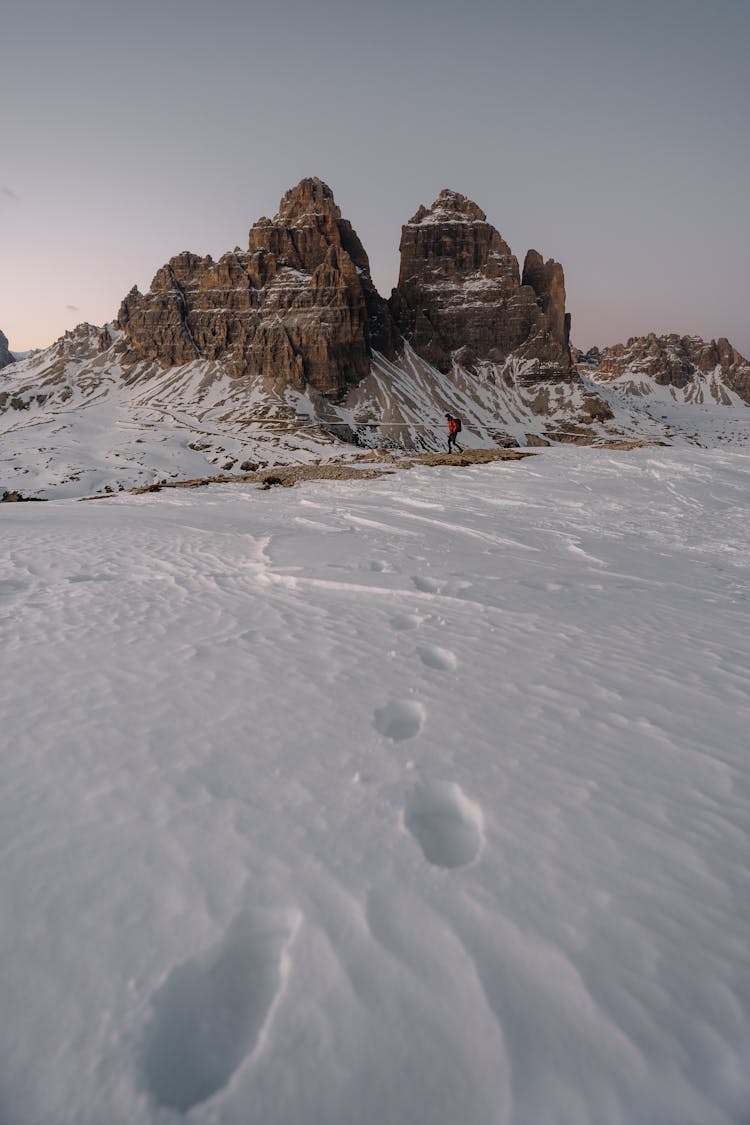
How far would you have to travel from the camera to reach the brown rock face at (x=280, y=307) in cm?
13638

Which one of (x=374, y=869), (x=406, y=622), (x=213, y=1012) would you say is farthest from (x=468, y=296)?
(x=213, y=1012)

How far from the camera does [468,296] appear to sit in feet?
544

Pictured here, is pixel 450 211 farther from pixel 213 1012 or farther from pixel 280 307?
pixel 213 1012

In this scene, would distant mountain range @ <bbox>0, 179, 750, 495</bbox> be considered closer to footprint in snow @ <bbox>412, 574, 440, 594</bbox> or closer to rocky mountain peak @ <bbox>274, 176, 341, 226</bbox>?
rocky mountain peak @ <bbox>274, 176, 341, 226</bbox>

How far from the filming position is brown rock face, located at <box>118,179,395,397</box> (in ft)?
447

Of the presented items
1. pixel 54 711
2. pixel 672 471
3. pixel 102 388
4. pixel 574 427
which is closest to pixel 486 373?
pixel 574 427

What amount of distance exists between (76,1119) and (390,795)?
4.76ft

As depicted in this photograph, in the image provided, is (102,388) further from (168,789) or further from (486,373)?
(168,789)

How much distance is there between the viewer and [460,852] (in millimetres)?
2207

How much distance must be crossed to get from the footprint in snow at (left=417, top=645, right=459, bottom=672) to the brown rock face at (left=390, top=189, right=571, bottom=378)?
172283 mm

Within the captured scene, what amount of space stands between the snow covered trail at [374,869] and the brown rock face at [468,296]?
17279 centimetres

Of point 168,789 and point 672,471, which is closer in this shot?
point 168,789

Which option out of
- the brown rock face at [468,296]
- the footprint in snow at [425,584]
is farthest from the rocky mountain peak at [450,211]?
the footprint in snow at [425,584]

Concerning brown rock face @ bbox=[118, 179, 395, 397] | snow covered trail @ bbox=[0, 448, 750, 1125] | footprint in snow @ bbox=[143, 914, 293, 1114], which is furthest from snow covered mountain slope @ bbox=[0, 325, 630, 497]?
footprint in snow @ bbox=[143, 914, 293, 1114]
